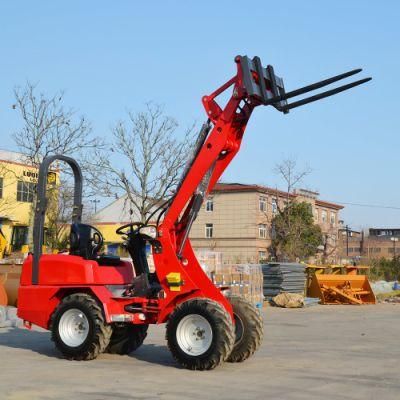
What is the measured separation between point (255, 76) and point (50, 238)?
29.9 metres

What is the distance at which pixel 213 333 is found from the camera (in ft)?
31.0

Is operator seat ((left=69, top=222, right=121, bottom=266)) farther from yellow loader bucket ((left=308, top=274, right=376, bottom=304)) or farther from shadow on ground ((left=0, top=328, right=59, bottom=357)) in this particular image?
yellow loader bucket ((left=308, top=274, right=376, bottom=304))

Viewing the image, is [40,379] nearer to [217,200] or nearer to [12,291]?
[12,291]

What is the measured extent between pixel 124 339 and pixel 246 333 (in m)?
2.23

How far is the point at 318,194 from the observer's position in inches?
3041

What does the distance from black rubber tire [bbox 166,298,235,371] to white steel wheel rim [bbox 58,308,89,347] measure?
1.56 metres

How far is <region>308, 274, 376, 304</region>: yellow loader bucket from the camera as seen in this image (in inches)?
1069

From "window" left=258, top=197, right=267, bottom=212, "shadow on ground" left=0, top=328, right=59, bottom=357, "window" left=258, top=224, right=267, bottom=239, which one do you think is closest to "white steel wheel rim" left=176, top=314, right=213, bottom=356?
"shadow on ground" left=0, top=328, right=59, bottom=357

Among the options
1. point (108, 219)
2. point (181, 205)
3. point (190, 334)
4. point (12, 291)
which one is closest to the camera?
point (190, 334)

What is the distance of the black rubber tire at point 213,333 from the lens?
9.39m

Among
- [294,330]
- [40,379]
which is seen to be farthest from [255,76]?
[294,330]

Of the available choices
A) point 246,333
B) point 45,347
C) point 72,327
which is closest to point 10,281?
point 45,347

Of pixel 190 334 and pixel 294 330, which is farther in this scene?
pixel 294 330

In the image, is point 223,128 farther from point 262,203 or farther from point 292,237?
point 262,203
